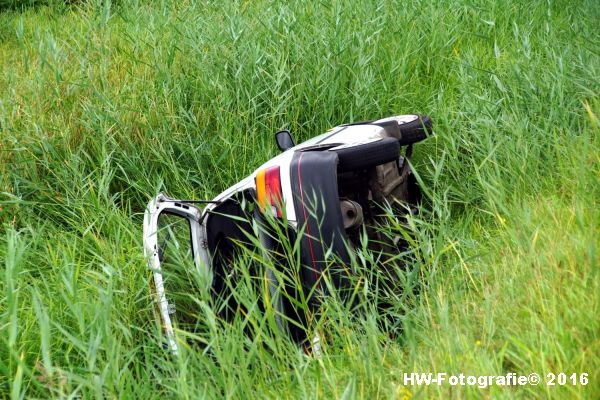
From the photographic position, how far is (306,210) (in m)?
3.07

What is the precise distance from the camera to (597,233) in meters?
2.61

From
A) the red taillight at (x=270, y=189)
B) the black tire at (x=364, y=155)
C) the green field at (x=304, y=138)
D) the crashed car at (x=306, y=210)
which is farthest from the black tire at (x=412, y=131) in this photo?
the red taillight at (x=270, y=189)

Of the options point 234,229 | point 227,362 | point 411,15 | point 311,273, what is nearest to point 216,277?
point 234,229

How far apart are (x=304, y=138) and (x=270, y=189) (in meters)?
1.86

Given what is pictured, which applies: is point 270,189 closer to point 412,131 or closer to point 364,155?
point 364,155

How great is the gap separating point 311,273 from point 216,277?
631mm

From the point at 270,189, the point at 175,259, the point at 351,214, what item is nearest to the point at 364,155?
the point at 351,214

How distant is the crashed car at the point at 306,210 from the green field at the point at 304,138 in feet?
0.58

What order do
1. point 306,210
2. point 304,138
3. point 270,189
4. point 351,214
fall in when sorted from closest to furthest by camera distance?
point 306,210 → point 270,189 → point 351,214 → point 304,138

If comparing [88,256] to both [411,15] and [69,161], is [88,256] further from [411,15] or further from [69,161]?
[411,15]

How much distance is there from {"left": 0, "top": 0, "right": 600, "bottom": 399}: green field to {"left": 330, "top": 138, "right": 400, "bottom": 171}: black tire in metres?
0.35

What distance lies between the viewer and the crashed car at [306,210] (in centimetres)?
302

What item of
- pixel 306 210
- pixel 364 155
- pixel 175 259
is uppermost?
pixel 364 155

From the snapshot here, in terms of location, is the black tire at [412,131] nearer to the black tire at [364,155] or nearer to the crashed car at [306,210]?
the crashed car at [306,210]
